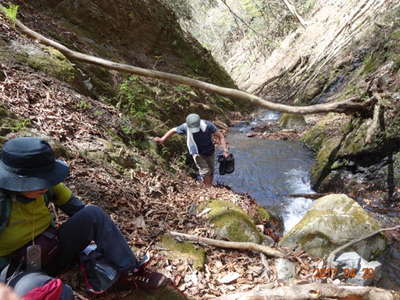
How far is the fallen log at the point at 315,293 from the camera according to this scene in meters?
2.99

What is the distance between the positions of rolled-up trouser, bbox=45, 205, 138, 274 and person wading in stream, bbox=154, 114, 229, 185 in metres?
4.14

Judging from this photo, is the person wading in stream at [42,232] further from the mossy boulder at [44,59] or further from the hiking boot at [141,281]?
the mossy boulder at [44,59]

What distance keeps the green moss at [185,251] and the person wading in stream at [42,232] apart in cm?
84

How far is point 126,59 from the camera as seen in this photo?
46.5ft

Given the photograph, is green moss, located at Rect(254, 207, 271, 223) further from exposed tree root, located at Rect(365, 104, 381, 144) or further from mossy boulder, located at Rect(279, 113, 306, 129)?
mossy boulder, located at Rect(279, 113, 306, 129)

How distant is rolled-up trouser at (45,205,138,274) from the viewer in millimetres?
3064

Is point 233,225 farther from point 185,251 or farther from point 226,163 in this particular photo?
point 226,163

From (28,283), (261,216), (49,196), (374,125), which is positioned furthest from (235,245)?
(374,125)

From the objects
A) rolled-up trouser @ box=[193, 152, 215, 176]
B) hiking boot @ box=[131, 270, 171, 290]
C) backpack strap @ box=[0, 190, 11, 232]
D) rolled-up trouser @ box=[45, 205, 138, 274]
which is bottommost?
rolled-up trouser @ box=[193, 152, 215, 176]

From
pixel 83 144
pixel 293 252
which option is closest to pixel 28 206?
pixel 83 144

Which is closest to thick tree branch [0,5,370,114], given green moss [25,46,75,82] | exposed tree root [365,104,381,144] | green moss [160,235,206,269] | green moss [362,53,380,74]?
exposed tree root [365,104,381,144]

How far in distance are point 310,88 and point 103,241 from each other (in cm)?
1759

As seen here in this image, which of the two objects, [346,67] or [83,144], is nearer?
[83,144]

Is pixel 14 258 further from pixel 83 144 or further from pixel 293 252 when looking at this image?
pixel 293 252
